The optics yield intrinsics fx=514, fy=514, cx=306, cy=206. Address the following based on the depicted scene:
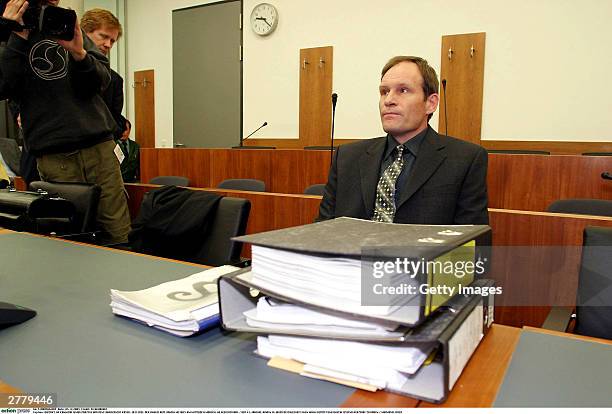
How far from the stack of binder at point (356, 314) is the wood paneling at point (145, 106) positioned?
7.94 meters

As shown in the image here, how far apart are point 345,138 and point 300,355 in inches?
227

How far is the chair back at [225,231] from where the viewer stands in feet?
5.60

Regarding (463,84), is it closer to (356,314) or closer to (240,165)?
(240,165)

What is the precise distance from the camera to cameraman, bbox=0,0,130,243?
7.65ft

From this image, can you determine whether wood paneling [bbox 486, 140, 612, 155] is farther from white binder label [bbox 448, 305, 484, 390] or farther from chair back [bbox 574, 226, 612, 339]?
white binder label [bbox 448, 305, 484, 390]

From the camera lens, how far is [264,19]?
269 inches

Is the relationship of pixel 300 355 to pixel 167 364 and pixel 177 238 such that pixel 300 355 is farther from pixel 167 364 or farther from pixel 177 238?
pixel 177 238

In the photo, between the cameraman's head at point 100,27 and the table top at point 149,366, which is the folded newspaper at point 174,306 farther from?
the cameraman's head at point 100,27

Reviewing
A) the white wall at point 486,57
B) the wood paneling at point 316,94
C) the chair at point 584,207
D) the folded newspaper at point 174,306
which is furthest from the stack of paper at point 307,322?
the wood paneling at point 316,94

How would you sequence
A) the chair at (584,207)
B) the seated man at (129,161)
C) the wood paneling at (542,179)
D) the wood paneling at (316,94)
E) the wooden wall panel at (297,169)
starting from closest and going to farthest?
the chair at (584,207) → the wood paneling at (542,179) → the wooden wall panel at (297,169) → the seated man at (129,161) → the wood paneling at (316,94)

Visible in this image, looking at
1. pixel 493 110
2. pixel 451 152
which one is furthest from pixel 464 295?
pixel 493 110

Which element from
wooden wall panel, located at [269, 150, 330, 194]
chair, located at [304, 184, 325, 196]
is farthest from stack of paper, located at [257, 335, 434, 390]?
wooden wall panel, located at [269, 150, 330, 194]

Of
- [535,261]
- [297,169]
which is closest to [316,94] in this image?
[297,169]

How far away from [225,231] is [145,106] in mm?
7093
